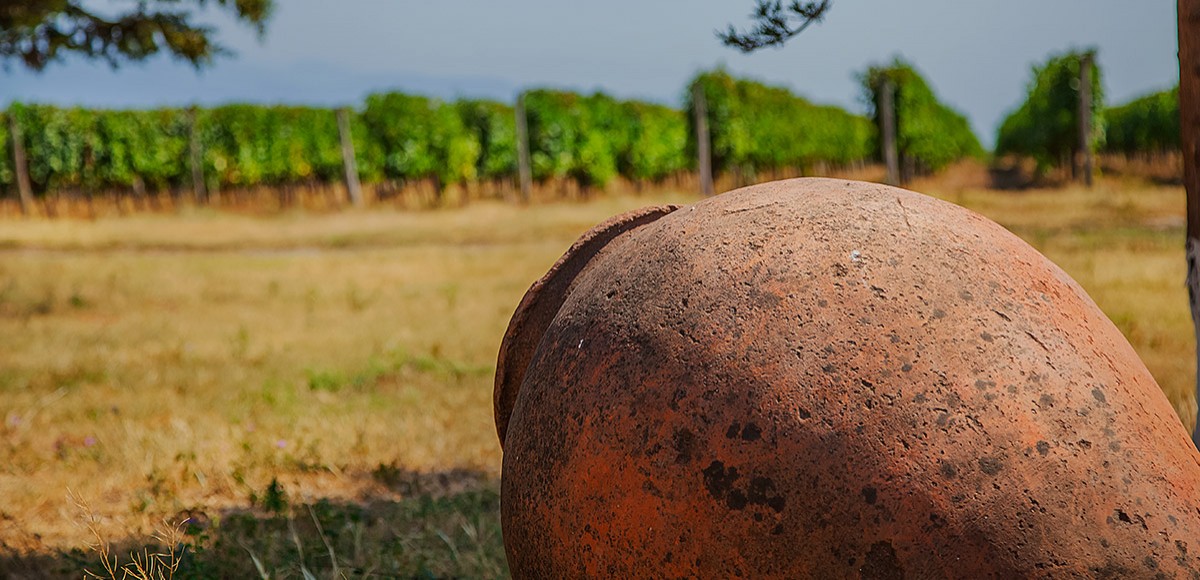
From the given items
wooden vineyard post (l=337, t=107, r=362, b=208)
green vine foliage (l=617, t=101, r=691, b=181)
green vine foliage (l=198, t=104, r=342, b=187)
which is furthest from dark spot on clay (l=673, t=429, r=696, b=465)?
green vine foliage (l=617, t=101, r=691, b=181)

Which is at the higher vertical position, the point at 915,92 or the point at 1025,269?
the point at 915,92

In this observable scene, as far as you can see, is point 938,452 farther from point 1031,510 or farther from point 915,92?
point 915,92

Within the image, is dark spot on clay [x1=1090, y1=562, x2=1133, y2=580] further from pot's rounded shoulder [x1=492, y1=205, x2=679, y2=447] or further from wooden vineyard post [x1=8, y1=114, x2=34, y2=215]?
wooden vineyard post [x1=8, y1=114, x2=34, y2=215]

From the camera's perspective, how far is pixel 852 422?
7.09 ft

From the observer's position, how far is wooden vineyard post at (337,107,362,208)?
3009 centimetres

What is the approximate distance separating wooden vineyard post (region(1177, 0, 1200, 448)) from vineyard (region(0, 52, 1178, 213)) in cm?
2763

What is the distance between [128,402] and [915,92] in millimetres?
33925

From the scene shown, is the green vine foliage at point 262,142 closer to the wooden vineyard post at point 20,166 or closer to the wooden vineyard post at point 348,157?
the wooden vineyard post at point 348,157

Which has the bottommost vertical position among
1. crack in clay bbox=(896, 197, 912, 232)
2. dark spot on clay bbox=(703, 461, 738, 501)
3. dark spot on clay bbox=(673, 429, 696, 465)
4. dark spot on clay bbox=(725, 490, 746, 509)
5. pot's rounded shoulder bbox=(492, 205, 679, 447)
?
dark spot on clay bbox=(725, 490, 746, 509)

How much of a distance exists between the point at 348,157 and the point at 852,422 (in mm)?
29663

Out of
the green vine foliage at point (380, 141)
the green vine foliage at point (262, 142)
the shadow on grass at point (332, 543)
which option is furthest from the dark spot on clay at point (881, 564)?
the green vine foliage at point (262, 142)

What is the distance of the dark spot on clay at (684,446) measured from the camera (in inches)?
88.0

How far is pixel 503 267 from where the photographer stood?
1533 cm

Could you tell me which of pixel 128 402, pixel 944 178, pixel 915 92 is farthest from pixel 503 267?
pixel 944 178
